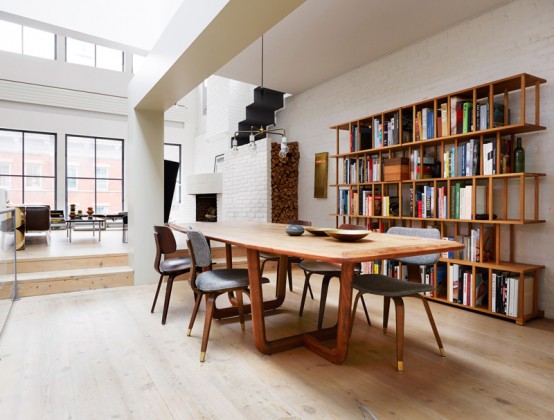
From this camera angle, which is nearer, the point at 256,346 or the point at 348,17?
the point at 256,346

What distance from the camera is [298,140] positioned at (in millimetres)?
5902

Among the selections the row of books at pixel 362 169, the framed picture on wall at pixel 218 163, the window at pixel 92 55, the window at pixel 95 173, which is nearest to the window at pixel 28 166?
the window at pixel 95 173

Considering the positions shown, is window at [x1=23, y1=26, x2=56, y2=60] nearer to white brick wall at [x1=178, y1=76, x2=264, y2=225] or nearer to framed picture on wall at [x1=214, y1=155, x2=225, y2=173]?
white brick wall at [x1=178, y1=76, x2=264, y2=225]

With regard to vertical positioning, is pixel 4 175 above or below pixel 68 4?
below

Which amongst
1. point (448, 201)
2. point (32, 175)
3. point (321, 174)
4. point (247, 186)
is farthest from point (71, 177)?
point (448, 201)

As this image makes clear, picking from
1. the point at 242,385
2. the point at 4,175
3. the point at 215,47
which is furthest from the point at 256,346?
the point at 4,175

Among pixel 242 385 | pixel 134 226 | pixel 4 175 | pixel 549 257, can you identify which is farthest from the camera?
pixel 4 175

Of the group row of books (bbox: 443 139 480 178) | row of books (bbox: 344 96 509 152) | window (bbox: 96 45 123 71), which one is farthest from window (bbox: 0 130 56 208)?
row of books (bbox: 443 139 480 178)

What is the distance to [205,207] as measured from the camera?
8.11 m

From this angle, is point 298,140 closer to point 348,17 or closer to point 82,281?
point 348,17

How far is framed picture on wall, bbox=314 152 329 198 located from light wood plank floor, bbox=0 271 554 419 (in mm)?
2698

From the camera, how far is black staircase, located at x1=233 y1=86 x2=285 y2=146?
5992 mm

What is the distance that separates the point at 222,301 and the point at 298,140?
333 cm

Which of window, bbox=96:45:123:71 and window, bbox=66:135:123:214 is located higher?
window, bbox=96:45:123:71
